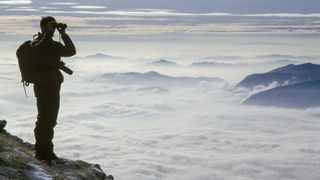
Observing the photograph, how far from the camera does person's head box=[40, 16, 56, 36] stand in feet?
39.7

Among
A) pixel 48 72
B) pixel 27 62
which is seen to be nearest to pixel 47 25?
pixel 27 62

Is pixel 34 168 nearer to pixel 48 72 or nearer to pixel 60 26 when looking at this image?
pixel 48 72

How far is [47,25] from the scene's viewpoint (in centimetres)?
1217

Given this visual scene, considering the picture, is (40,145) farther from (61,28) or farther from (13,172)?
(61,28)

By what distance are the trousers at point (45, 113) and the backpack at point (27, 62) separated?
358mm

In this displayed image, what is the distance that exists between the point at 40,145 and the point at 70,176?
3.69 ft

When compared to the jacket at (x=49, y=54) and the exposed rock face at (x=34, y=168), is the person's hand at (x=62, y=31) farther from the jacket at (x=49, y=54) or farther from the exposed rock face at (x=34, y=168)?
the exposed rock face at (x=34, y=168)

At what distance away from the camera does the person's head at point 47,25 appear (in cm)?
1209

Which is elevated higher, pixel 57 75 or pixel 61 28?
pixel 61 28

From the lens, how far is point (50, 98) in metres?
12.6

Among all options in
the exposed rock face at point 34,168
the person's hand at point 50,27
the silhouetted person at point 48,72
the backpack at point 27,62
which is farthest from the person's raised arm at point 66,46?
the exposed rock face at point 34,168

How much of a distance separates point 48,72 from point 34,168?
2356 mm

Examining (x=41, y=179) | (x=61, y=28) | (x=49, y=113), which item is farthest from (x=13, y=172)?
(x=61, y=28)

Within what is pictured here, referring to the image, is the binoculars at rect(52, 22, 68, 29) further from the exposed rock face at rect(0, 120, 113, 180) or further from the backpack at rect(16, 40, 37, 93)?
the exposed rock face at rect(0, 120, 113, 180)
